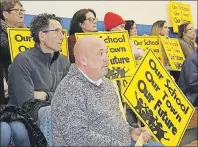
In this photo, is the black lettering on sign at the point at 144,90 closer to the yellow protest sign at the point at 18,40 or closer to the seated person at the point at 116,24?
the yellow protest sign at the point at 18,40

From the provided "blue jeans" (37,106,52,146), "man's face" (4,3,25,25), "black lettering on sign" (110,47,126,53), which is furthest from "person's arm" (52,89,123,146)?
"black lettering on sign" (110,47,126,53)

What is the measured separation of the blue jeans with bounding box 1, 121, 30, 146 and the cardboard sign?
3057 mm

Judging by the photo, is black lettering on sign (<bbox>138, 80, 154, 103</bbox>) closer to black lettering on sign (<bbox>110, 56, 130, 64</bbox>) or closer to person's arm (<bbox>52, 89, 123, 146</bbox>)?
black lettering on sign (<bbox>110, 56, 130, 64</bbox>)

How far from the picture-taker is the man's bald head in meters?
2.16

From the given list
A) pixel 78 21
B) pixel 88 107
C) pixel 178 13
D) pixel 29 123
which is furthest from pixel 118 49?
pixel 178 13

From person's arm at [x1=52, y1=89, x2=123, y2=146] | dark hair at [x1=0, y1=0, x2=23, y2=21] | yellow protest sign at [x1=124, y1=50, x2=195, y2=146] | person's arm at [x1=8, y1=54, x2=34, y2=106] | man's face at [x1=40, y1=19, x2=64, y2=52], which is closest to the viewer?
person's arm at [x1=52, y1=89, x2=123, y2=146]

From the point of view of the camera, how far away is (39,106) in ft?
8.23

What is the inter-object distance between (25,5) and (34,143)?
2.82 m

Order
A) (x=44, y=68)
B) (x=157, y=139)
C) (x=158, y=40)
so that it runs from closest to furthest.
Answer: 1. (x=44, y=68)
2. (x=157, y=139)
3. (x=158, y=40)

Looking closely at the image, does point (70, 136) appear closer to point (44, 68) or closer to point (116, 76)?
point (44, 68)

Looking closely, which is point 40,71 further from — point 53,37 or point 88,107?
point 88,107

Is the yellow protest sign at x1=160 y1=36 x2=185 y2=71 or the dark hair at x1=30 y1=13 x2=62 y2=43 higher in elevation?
the dark hair at x1=30 y1=13 x2=62 y2=43

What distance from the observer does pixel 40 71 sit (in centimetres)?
296

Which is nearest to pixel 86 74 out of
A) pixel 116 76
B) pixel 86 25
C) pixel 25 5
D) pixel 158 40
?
pixel 116 76
